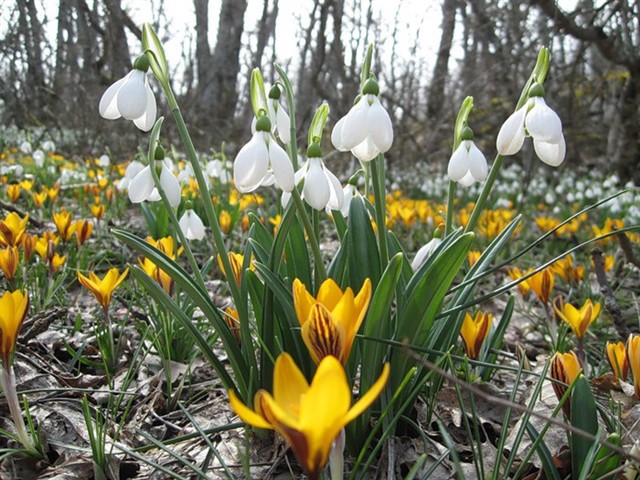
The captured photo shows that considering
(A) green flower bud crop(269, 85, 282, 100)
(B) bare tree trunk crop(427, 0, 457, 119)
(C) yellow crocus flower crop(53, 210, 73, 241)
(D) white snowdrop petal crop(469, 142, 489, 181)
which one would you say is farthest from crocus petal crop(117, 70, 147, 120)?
(B) bare tree trunk crop(427, 0, 457, 119)

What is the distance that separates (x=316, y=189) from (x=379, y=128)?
190mm

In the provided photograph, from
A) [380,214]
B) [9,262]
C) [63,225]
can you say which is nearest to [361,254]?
[380,214]

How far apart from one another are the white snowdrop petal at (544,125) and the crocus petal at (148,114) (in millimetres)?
850

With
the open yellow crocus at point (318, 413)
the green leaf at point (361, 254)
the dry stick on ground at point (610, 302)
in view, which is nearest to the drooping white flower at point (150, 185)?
the green leaf at point (361, 254)

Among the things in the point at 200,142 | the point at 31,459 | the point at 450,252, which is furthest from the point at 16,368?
the point at 200,142

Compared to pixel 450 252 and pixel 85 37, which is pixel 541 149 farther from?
pixel 85 37

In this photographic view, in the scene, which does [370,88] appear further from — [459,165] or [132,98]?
[132,98]

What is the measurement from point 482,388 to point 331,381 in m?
1.06

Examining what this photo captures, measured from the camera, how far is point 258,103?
1.32 m

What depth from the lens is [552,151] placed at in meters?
1.32

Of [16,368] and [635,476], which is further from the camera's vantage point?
[16,368]

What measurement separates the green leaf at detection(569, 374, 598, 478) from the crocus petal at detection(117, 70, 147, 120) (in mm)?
1055

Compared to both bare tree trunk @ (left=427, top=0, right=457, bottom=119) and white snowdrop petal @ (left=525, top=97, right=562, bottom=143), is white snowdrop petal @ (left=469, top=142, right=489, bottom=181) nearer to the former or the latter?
white snowdrop petal @ (left=525, top=97, right=562, bottom=143)

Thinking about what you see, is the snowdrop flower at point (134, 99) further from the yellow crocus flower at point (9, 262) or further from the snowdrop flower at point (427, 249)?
the snowdrop flower at point (427, 249)
